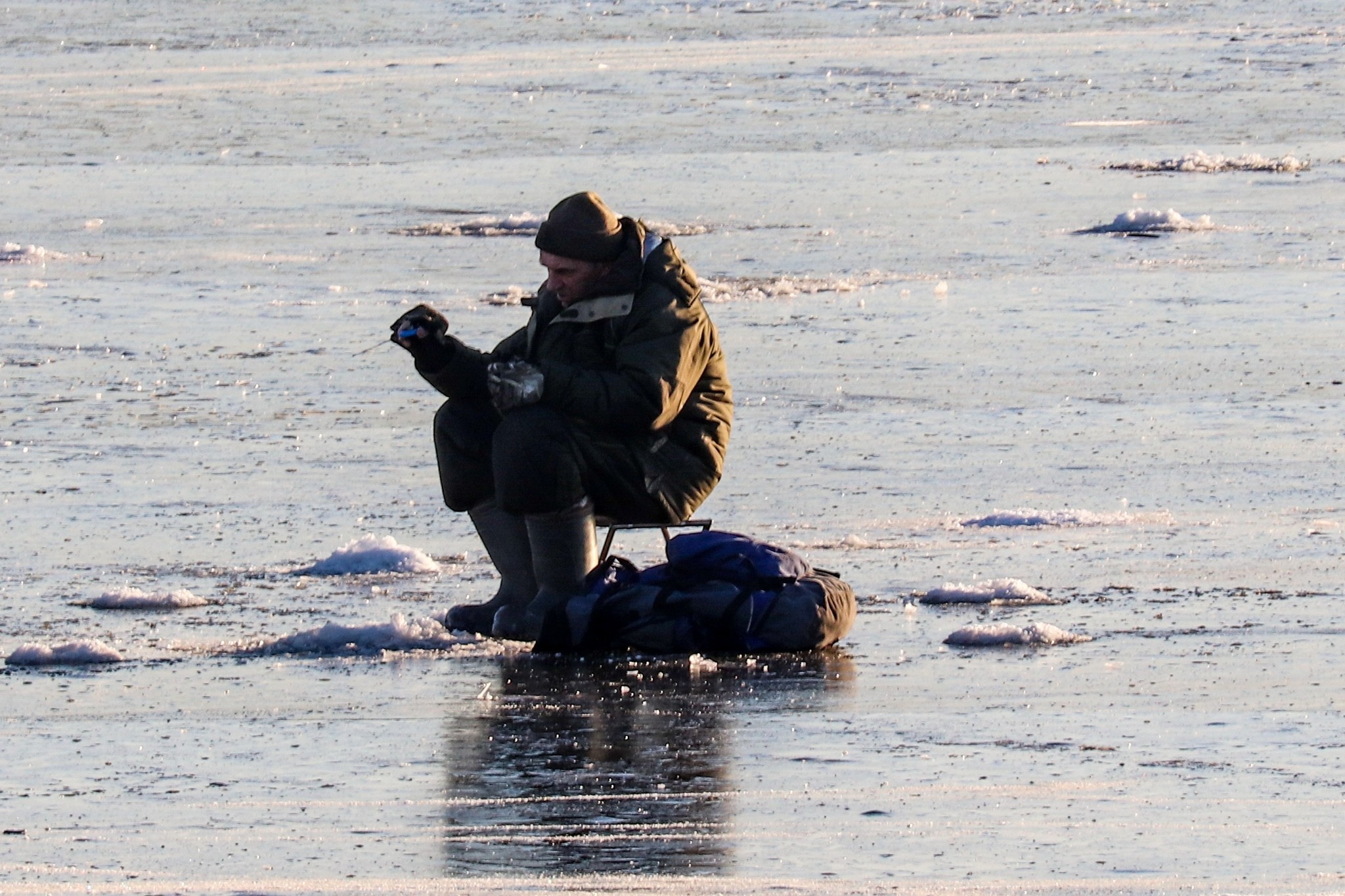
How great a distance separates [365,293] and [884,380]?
2994 mm

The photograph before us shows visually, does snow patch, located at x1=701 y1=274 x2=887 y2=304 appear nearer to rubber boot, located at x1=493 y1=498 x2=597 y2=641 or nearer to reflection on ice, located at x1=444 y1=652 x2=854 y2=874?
rubber boot, located at x1=493 y1=498 x2=597 y2=641

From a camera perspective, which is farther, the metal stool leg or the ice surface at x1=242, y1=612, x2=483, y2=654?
the metal stool leg

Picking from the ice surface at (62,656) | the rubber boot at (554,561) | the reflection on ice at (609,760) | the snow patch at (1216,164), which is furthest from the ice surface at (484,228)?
the reflection on ice at (609,760)

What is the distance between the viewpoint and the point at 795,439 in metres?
8.70

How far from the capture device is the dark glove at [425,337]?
19.2 feet

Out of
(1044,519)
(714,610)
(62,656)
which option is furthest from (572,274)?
(1044,519)

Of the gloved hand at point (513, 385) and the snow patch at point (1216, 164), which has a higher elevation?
the gloved hand at point (513, 385)

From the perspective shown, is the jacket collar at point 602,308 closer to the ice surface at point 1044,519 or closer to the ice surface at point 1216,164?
the ice surface at point 1044,519

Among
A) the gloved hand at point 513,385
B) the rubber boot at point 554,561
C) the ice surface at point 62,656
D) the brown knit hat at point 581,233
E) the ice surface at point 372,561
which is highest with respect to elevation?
the brown knit hat at point 581,233

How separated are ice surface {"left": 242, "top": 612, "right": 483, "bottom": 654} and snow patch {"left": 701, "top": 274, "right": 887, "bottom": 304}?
559cm

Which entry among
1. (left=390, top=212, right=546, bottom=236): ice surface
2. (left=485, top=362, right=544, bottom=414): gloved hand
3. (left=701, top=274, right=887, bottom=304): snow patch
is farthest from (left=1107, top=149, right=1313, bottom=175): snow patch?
(left=485, top=362, right=544, bottom=414): gloved hand

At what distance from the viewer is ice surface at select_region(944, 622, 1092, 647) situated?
233 inches

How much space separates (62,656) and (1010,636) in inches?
78.9

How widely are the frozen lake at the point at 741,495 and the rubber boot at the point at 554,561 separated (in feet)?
0.31
